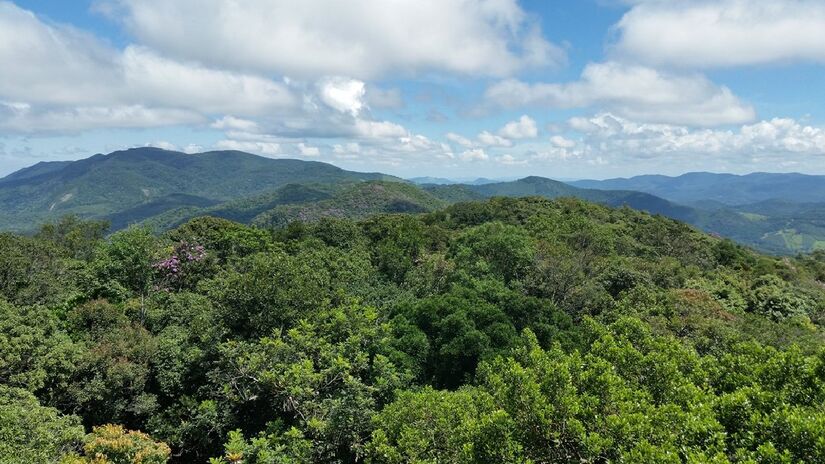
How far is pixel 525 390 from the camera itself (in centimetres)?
1061

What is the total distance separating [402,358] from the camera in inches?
902

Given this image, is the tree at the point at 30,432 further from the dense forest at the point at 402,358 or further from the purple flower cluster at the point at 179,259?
the purple flower cluster at the point at 179,259

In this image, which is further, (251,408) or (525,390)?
(251,408)

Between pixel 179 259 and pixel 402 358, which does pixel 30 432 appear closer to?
pixel 402 358

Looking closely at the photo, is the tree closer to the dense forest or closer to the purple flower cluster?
the dense forest

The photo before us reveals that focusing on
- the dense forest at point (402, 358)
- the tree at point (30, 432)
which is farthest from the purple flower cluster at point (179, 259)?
the tree at point (30, 432)

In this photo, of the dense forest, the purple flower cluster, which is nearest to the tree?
the dense forest

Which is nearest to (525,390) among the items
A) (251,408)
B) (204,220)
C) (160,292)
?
(251,408)

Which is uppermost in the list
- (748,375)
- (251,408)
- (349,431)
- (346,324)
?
(748,375)

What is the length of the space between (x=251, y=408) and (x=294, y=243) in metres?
28.4

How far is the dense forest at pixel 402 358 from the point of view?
10.1 metres

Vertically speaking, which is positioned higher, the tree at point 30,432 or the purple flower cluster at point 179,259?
the purple flower cluster at point 179,259

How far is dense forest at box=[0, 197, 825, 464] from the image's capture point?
1011 cm

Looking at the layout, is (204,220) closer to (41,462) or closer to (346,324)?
(346,324)
